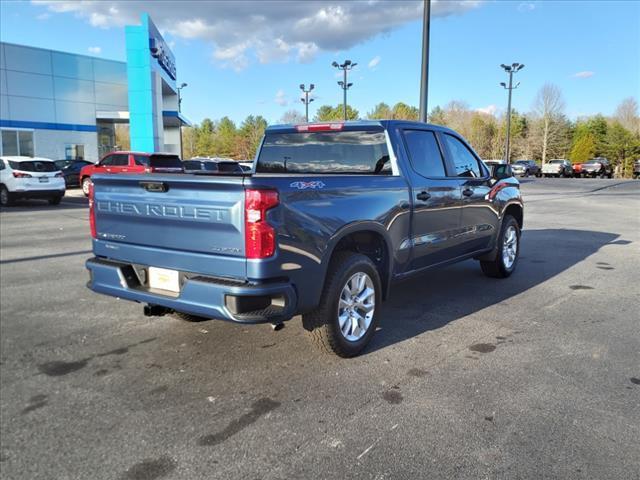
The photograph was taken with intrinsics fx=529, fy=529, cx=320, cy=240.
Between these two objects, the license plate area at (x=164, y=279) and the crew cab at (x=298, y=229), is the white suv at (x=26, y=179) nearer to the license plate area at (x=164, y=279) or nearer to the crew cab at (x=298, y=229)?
the crew cab at (x=298, y=229)

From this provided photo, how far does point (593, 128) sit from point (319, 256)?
81459mm

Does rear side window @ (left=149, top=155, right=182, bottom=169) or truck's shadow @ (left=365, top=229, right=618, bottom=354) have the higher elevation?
rear side window @ (left=149, top=155, right=182, bottom=169)

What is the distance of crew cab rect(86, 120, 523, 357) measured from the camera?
11.4 feet

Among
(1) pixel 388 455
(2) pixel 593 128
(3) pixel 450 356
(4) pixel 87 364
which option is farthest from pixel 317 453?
(2) pixel 593 128


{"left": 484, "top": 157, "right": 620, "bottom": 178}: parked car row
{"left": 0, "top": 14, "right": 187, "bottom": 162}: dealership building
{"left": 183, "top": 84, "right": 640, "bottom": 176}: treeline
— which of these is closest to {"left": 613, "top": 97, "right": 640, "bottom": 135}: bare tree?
{"left": 183, "top": 84, "right": 640, "bottom": 176}: treeline

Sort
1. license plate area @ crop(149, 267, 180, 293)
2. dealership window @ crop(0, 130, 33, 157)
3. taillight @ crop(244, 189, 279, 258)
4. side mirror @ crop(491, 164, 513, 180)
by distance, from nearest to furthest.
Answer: taillight @ crop(244, 189, 279, 258) < license plate area @ crop(149, 267, 180, 293) < side mirror @ crop(491, 164, 513, 180) < dealership window @ crop(0, 130, 33, 157)

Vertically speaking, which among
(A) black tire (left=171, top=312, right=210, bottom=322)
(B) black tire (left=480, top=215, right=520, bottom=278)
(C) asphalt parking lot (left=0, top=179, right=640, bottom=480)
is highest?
(B) black tire (left=480, top=215, right=520, bottom=278)

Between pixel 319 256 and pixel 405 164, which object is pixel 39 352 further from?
pixel 405 164

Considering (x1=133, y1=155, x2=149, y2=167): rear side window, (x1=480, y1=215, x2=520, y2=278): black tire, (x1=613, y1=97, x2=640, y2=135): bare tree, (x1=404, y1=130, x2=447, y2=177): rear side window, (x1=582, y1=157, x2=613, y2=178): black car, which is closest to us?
(x1=404, y1=130, x2=447, y2=177): rear side window

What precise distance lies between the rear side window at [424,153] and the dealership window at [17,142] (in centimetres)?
3003

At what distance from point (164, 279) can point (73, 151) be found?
107 feet

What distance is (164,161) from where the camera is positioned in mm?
20078

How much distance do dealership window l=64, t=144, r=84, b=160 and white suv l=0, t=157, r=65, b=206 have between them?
15.6 meters

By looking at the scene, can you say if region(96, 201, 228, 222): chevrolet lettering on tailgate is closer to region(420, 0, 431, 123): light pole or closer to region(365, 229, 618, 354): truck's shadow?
region(365, 229, 618, 354): truck's shadow
